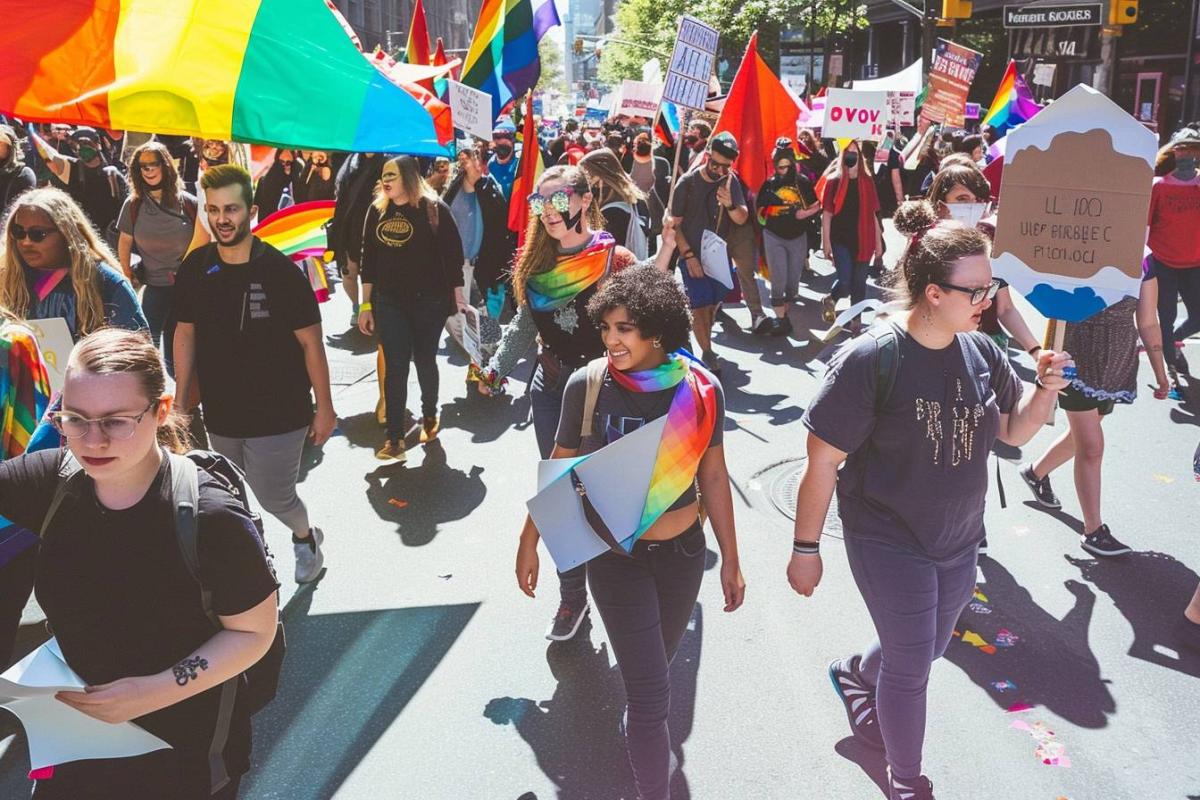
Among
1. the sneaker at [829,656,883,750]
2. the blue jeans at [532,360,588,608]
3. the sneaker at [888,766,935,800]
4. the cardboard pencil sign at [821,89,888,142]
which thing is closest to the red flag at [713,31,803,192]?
the cardboard pencil sign at [821,89,888,142]

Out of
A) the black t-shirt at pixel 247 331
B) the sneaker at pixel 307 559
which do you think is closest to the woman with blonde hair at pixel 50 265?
the black t-shirt at pixel 247 331

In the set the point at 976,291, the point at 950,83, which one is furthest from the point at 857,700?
the point at 950,83

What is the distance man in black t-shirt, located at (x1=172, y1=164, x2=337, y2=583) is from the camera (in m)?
4.60

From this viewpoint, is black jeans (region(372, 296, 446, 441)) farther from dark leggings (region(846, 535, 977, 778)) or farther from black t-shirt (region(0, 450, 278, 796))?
black t-shirt (region(0, 450, 278, 796))

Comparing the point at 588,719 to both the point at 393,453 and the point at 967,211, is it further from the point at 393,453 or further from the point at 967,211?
the point at 393,453

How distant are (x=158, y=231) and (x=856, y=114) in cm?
802

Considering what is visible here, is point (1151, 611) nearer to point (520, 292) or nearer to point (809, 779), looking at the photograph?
point (809, 779)

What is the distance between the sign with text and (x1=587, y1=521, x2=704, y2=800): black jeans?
7.21 metres

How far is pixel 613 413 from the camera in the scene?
11.2 feet

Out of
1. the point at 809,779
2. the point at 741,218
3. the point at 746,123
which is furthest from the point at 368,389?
the point at 809,779

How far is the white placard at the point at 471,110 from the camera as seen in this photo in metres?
9.21

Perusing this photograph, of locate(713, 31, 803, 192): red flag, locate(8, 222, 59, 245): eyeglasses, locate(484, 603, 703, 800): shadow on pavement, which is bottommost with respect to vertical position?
locate(484, 603, 703, 800): shadow on pavement

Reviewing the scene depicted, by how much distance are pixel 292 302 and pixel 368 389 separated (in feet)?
13.6

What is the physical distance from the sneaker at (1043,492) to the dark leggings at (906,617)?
119 inches
